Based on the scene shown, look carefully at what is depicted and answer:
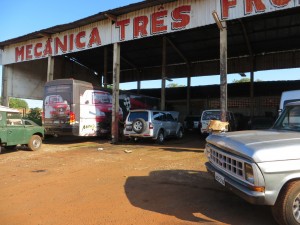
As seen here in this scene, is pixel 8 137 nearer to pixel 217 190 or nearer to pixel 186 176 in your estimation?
pixel 186 176

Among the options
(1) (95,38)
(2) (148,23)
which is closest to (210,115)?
(2) (148,23)

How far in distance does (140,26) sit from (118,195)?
37.7 ft

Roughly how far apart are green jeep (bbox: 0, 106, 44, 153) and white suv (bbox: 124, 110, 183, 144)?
4411 millimetres

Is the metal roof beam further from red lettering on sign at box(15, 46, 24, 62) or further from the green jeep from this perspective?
the green jeep

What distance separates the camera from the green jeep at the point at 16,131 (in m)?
12.9

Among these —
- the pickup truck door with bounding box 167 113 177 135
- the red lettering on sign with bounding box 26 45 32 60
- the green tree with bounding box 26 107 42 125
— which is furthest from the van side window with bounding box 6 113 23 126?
the red lettering on sign with bounding box 26 45 32 60

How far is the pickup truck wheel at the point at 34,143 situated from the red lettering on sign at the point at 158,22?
738 centimetres

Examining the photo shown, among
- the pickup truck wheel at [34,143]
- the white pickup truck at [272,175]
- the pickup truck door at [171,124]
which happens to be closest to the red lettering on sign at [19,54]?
the pickup truck wheel at [34,143]

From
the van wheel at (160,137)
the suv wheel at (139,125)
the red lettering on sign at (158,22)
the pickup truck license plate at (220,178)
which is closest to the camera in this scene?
the pickup truck license plate at (220,178)

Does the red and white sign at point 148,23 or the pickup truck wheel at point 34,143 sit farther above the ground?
the red and white sign at point 148,23

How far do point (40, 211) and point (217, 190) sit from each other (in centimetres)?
350

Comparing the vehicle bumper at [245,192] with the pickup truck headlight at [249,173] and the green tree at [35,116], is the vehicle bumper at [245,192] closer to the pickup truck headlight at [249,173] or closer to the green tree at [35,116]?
the pickup truck headlight at [249,173]

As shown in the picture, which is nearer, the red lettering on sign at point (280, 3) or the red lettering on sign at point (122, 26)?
the red lettering on sign at point (280, 3)

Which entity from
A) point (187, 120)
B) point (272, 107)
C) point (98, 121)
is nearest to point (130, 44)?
point (187, 120)
